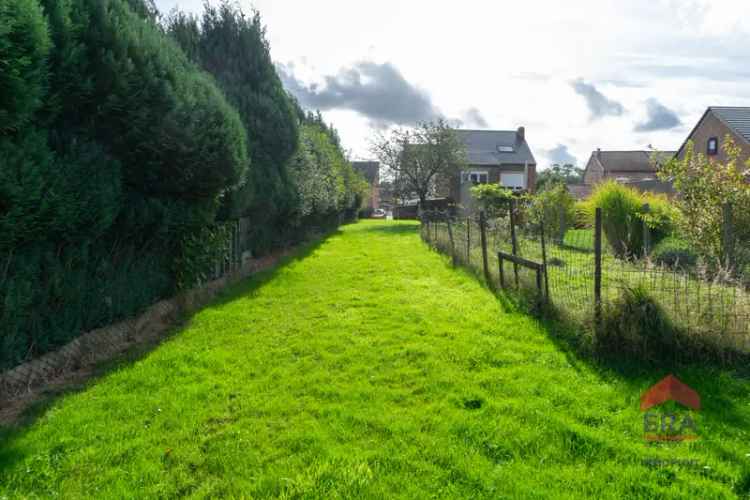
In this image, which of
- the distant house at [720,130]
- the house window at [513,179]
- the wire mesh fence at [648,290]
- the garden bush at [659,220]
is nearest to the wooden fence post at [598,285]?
the wire mesh fence at [648,290]

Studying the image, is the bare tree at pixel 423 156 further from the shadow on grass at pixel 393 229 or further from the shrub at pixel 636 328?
the shrub at pixel 636 328

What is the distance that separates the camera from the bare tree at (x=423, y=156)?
103 feet

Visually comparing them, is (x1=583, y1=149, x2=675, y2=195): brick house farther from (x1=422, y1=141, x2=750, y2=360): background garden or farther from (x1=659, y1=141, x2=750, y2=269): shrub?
(x1=659, y1=141, x2=750, y2=269): shrub

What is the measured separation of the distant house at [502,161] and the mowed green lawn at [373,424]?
3378 cm

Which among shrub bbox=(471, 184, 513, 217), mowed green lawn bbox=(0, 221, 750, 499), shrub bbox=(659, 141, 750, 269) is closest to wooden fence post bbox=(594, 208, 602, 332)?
mowed green lawn bbox=(0, 221, 750, 499)

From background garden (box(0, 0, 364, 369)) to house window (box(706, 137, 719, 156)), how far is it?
32249mm

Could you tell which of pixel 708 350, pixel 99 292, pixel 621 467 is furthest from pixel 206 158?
pixel 708 350

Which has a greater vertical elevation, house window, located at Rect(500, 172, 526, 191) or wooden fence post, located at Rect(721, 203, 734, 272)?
house window, located at Rect(500, 172, 526, 191)

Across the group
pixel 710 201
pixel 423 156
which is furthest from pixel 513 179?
pixel 710 201

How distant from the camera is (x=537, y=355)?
4.78m

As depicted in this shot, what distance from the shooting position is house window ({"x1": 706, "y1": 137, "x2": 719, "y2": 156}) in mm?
27938

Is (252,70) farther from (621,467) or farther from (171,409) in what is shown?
(621,467)

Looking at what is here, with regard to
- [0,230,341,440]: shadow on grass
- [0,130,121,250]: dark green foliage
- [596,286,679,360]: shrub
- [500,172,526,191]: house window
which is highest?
[500,172,526,191]: house window

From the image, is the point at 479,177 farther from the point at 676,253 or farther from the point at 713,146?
the point at 676,253
